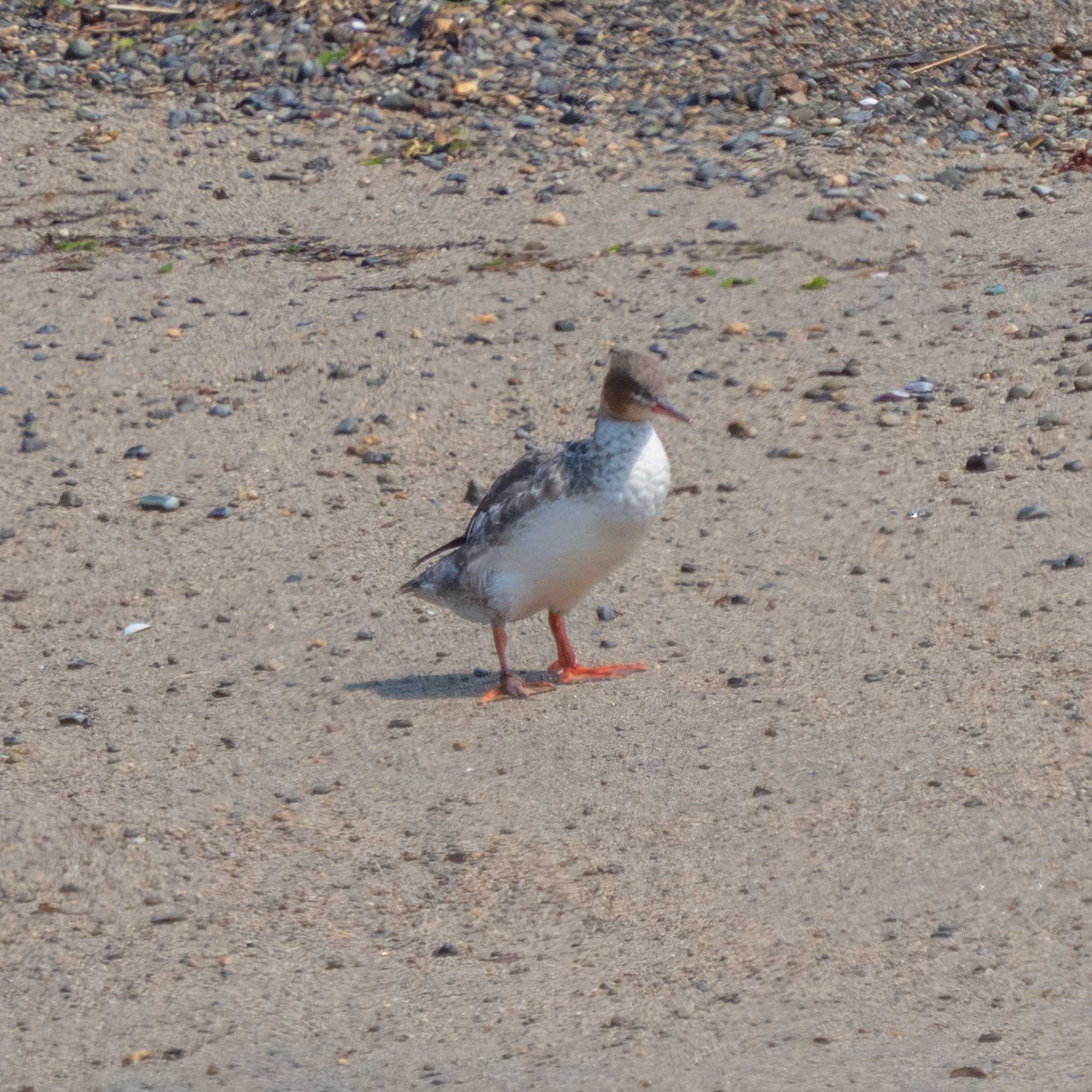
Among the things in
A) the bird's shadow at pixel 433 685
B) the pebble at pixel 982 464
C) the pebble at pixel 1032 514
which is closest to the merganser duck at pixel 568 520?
the bird's shadow at pixel 433 685

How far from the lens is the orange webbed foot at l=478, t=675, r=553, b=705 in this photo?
6.79 meters

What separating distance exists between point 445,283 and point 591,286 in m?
0.94

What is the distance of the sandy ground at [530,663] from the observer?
478 centimetres

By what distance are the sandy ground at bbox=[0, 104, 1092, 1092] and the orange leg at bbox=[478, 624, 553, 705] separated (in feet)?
0.34

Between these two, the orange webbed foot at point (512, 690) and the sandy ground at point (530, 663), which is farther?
the orange webbed foot at point (512, 690)

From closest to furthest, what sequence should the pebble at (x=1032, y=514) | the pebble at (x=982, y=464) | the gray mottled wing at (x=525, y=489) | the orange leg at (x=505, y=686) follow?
the gray mottled wing at (x=525, y=489) < the orange leg at (x=505, y=686) < the pebble at (x=1032, y=514) < the pebble at (x=982, y=464)

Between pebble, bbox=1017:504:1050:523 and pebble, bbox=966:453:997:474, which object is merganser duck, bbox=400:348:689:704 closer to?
pebble, bbox=1017:504:1050:523

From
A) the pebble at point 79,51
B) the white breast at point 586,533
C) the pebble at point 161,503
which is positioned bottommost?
the pebble at point 161,503

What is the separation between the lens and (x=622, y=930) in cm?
516

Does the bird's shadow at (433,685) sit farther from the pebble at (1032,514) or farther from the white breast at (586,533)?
the pebble at (1032,514)

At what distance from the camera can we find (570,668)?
695 centimetres

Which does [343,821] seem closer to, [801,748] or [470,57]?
[801,748]

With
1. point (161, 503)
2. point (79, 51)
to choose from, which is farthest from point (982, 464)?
point (79, 51)

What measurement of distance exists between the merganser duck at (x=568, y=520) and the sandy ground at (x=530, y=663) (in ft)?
1.25
